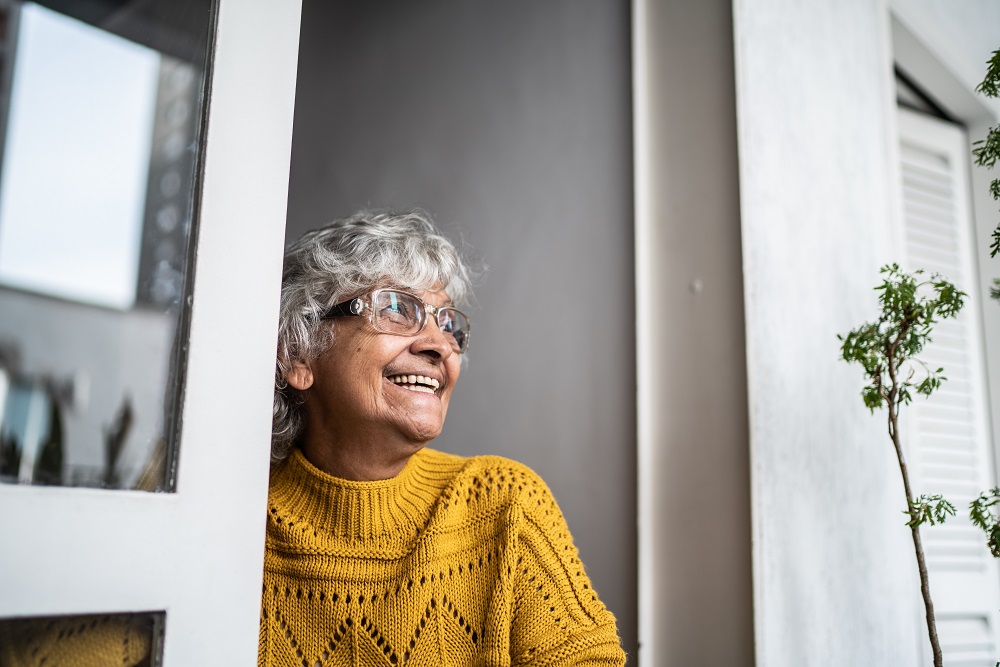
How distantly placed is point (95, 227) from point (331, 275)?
1.97 meters

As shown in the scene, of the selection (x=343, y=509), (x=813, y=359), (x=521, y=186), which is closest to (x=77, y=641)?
(x=343, y=509)

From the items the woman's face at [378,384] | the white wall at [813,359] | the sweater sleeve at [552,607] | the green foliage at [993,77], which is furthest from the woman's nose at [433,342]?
the green foliage at [993,77]

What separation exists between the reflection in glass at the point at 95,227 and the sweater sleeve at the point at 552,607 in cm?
79

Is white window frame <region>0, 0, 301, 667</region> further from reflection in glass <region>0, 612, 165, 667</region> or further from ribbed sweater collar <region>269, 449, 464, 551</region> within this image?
ribbed sweater collar <region>269, 449, 464, 551</region>

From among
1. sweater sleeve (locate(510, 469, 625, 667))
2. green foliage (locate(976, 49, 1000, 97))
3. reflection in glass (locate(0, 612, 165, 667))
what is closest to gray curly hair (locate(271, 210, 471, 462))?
sweater sleeve (locate(510, 469, 625, 667))

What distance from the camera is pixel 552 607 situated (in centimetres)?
152

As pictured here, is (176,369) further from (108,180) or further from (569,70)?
(108,180)

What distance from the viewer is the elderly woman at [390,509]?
1.47m

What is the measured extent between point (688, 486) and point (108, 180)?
2.41 metres

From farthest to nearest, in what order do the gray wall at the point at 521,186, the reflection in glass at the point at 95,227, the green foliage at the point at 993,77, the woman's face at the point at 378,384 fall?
the gray wall at the point at 521,186 → the woman's face at the point at 378,384 → the green foliage at the point at 993,77 → the reflection in glass at the point at 95,227

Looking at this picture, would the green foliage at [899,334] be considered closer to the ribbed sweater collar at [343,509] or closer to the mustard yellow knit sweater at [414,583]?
the mustard yellow knit sweater at [414,583]

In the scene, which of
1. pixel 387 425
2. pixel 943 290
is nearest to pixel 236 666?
pixel 387 425

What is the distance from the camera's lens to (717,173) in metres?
1.88

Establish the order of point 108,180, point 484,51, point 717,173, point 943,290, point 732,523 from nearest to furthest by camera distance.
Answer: point 943,290, point 732,523, point 717,173, point 484,51, point 108,180
